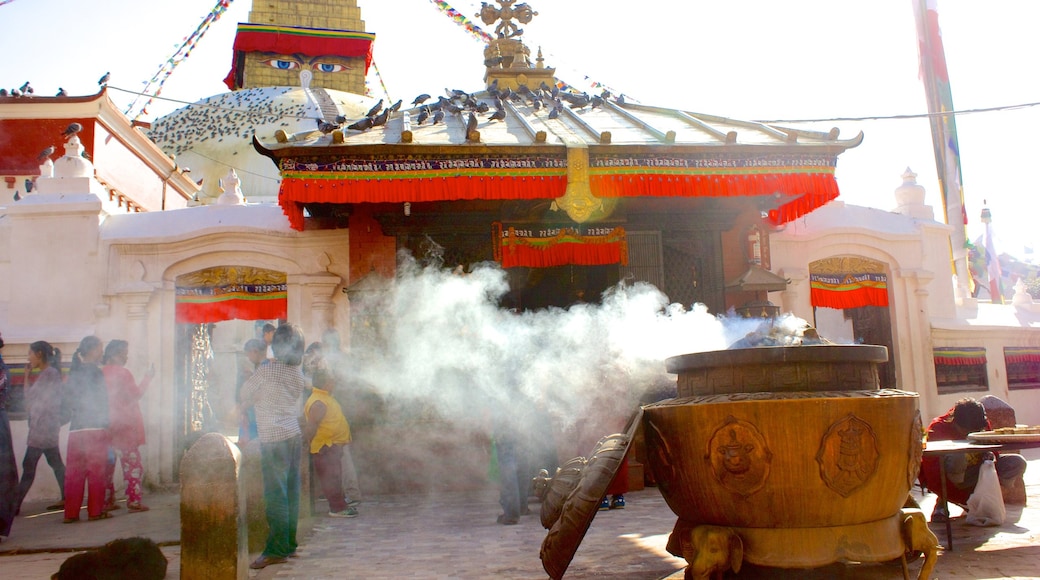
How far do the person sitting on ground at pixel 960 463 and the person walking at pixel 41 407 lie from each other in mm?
7458

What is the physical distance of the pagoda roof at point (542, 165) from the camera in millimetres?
8445

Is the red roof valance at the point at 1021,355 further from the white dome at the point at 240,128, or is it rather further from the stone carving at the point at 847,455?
the white dome at the point at 240,128

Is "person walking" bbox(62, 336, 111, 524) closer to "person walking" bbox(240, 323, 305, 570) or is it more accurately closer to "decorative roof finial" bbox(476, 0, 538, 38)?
"person walking" bbox(240, 323, 305, 570)

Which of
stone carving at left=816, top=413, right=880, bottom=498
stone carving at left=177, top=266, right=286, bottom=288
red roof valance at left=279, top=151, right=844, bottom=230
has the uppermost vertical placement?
A: red roof valance at left=279, top=151, right=844, bottom=230

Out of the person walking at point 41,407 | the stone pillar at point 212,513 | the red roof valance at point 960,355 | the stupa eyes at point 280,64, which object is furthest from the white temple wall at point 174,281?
the stupa eyes at point 280,64

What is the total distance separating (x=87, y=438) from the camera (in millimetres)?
7344

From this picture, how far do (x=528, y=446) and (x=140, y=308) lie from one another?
556 centimetres

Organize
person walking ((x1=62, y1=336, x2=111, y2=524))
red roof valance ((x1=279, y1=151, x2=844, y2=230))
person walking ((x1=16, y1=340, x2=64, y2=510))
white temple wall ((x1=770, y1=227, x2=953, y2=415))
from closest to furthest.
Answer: person walking ((x1=16, y1=340, x2=64, y2=510)) → person walking ((x1=62, y1=336, x2=111, y2=524)) → red roof valance ((x1=279, y1=151, x2=844, y2=230)) → white temple wall ((x1=770, y1=227, x2=953, y2=415))

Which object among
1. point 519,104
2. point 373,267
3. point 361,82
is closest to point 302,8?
point 361,82

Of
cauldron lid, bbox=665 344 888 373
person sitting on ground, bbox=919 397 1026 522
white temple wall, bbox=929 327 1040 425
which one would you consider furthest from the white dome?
cauldron lid, bbox=665 344 888 373

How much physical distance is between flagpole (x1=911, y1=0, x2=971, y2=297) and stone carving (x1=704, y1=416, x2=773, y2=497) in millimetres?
12414

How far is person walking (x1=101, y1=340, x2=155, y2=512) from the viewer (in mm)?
7727

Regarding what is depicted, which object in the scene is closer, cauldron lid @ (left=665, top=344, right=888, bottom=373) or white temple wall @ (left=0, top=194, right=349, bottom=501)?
cauldron lid @ (left=665, top=344, right=888, bottom=373)

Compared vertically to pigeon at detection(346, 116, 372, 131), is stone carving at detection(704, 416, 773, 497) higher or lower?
lower
